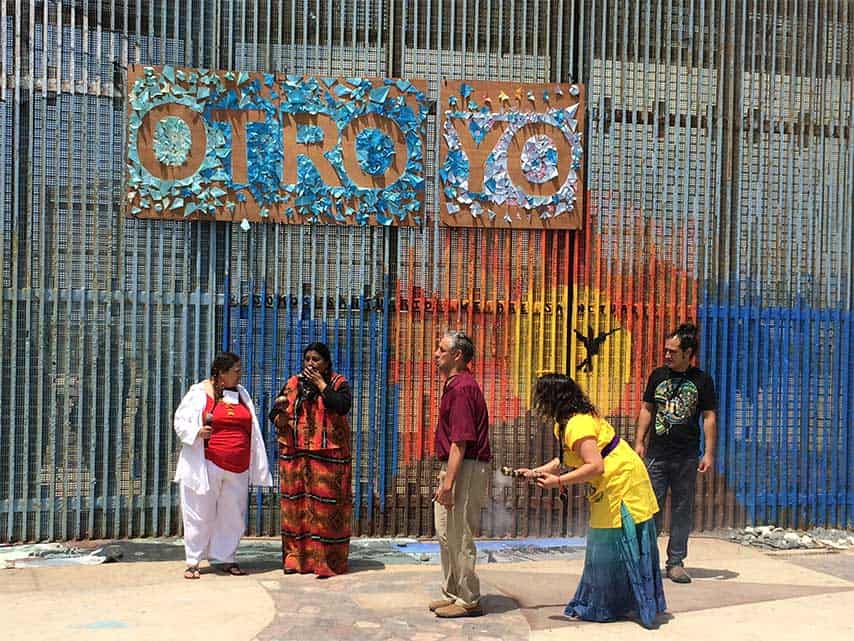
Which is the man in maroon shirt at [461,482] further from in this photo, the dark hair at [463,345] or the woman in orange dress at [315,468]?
the woman in orange dress at [315,468]

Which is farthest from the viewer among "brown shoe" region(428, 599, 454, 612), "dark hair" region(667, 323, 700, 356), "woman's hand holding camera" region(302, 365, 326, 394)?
"woman's hand holding camera" region(302, 365, 326, 394)

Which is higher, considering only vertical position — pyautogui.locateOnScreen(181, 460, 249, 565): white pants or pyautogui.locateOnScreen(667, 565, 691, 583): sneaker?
pyautogui.locateOnScreen(181, 460, 249, 565): white pants

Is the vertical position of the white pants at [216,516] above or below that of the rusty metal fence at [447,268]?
below

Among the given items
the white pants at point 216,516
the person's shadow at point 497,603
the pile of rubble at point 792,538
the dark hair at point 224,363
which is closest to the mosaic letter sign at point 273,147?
the dark hair at point 224,363

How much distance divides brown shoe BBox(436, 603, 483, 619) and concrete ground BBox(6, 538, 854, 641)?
0.14 ft

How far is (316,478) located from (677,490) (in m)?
2.47

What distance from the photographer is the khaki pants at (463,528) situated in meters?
5.88

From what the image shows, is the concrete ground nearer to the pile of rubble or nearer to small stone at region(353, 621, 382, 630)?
small stone at region(353, 621, 382, 630)

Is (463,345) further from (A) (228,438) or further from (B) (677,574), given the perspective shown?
(B) (677,574)

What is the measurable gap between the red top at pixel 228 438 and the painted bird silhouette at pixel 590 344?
275cm

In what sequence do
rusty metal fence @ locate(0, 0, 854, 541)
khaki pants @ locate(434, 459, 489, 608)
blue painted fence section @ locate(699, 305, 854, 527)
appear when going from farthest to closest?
1. blue painted fence section @ locate(699, 305, 854, 527)
2. rusty metal fence @ locate(0, 0, 854, 541)
3. khaki pants @ locate(434, 459, 489, 608)

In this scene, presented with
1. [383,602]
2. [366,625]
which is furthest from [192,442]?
[366,625]

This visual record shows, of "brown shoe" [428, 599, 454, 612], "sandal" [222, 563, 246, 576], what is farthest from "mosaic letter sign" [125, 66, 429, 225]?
"brown shoe" [428, 599, 454, 612]

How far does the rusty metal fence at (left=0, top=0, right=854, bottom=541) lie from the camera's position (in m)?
7.64
